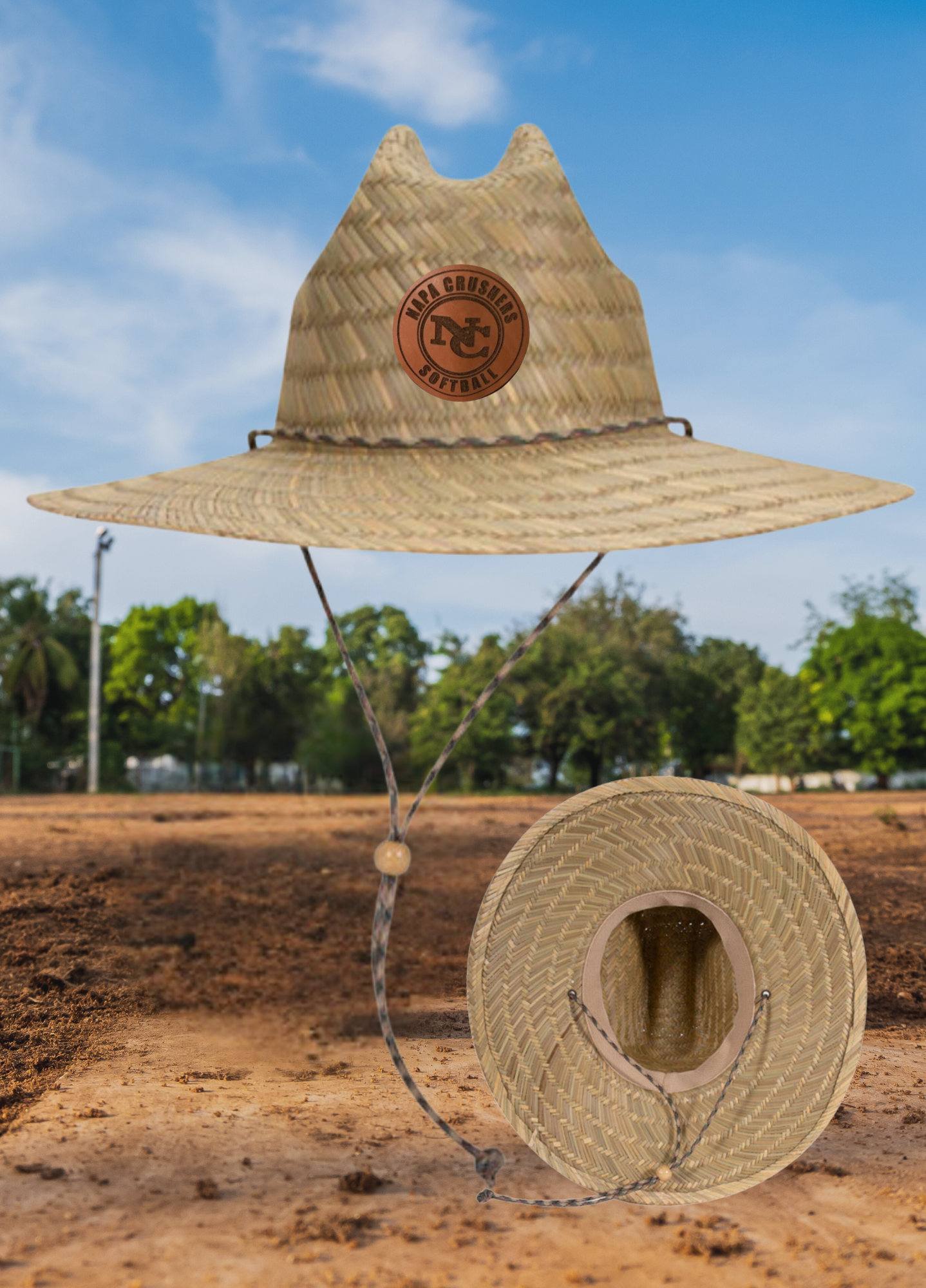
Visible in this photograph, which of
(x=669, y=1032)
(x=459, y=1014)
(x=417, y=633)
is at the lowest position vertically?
(x=459, y=1014)

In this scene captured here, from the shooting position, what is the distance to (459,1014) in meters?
4.44

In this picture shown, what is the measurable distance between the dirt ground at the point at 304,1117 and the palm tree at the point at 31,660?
72.0 ft

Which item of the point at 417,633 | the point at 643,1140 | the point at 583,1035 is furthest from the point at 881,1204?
the point at 417,633

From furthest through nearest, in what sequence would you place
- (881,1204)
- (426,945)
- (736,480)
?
(426,945), (881,1204), (736,480)

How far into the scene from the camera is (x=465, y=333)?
2.24 m

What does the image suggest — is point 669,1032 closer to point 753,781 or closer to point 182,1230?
point 182,1230

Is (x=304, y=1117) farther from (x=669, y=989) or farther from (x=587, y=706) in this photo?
(x=587, y=706)

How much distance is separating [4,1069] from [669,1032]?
88.4 inches

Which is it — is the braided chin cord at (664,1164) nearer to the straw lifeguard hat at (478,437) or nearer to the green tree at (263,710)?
the straw lifeguard hat at (478,437)

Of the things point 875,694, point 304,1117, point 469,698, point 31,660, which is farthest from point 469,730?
point 304,1117

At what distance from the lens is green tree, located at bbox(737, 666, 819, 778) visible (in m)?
25.7

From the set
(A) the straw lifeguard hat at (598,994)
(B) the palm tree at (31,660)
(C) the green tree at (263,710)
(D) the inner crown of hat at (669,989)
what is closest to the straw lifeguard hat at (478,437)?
(A) the straw lifeguard hat at (598,994)

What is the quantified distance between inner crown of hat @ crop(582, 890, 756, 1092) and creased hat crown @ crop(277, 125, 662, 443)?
1.22 meters

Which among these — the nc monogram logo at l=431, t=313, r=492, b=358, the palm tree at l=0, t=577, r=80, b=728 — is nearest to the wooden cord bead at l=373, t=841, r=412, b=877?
the nc monogram logo at l=431, t=313, r=492, b=358
